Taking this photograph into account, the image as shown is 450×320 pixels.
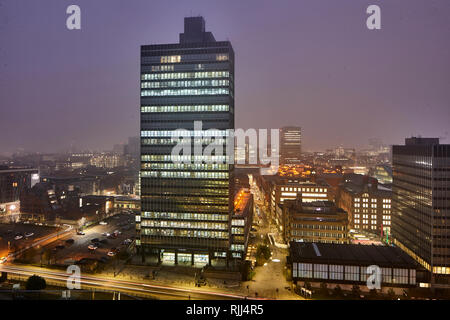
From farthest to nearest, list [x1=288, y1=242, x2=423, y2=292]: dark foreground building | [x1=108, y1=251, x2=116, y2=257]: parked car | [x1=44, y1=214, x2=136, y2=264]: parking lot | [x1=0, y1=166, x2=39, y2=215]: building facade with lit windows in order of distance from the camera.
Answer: [x1=0, y1=166, x2=39, y2=215]: building facade with lit windows → [x1=108, y1=251, x2=116, y2=257]: parked car → [x1=44, y1=214, x2=136, y2=264]: parking lot → [x1=288, y1=242, x2=423, y2=292]: dark foreground building

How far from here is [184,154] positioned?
6266 cm

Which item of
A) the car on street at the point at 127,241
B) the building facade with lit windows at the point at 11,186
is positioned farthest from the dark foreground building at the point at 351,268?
the building facade with lit windows at the point at 11,186

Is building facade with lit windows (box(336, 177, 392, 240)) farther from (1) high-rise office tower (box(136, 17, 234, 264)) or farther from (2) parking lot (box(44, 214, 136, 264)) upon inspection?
(2) parking lot (box(44, 214, 136, 264))

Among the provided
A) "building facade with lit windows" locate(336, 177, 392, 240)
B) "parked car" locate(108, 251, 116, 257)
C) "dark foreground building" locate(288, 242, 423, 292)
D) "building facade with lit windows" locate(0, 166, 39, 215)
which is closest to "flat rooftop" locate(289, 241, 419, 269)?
"dark foreground building" locate(288, 242, 423, 292)

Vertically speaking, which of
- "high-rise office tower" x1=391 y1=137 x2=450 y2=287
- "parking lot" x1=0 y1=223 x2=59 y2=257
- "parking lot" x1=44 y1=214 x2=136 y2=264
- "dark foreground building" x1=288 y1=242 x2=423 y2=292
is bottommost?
"parking lot" x1=44 y1=214 x2=136 y2=264

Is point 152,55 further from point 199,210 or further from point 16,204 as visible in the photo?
point 16,204

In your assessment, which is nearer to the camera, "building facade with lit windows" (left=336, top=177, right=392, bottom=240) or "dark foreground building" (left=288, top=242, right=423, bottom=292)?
"dark foreground building" (left=288, top=242, right=423, bottom=292)

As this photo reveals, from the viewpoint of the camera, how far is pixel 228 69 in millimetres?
61062

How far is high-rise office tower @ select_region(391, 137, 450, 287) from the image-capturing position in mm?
52625

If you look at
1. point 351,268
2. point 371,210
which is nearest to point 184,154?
point 351,268

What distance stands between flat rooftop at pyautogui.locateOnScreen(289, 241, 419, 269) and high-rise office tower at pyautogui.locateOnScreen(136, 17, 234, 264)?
1617 cm

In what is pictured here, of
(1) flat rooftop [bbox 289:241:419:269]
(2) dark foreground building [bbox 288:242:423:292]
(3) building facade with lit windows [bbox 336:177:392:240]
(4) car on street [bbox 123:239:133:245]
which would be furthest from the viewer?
(3) building facade with lit windows [bbox 336:177:392:240]
